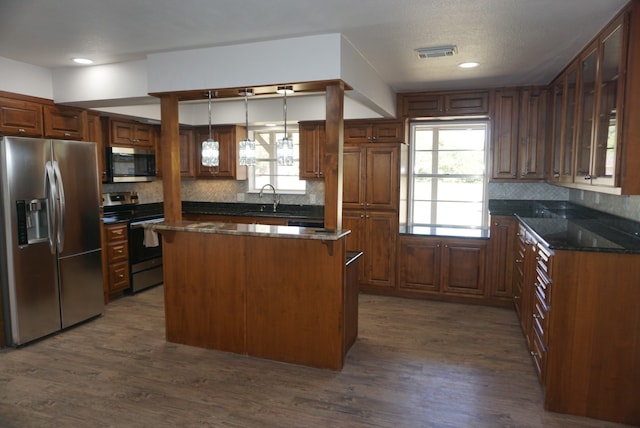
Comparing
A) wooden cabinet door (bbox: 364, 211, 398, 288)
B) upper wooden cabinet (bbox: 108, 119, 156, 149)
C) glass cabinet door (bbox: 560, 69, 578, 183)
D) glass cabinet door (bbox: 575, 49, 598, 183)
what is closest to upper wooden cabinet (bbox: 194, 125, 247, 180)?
upper wooden cabinet (bbox: 108, 119, 156, 149)

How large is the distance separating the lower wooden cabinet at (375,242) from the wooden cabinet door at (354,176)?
12cm

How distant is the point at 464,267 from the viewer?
479 centimetres

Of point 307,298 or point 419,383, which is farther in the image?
point 307,298

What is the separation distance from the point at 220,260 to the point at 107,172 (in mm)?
2465

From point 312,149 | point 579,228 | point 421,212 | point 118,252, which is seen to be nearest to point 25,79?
point 118,252

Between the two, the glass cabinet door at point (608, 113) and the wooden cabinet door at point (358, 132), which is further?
the wooden cabinet door at point (358, 132)

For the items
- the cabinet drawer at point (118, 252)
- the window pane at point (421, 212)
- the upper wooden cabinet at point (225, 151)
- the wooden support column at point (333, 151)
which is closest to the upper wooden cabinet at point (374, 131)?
the window pane at point (421, 212)

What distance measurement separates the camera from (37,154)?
3.64 meters

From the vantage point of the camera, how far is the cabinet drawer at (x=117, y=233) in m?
4.72

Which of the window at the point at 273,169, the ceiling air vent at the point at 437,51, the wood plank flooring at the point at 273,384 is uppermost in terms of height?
the ceiling air vent at the point at 437,51

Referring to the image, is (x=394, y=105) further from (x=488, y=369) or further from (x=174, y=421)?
(x=174, y=421)

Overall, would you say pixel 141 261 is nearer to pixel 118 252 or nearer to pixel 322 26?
pixel 118 252

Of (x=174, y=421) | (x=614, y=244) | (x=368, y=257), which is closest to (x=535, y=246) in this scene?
(x=614, y=244)

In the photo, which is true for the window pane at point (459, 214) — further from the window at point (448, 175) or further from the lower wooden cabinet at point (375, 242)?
the lower wooden cabinet at point (375, 242)
